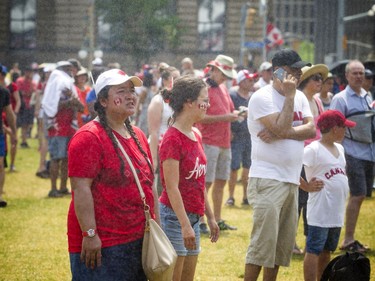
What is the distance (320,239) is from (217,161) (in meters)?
4.12

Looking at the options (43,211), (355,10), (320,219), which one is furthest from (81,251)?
(355,10)

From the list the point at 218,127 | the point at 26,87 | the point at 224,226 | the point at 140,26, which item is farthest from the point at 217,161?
the point at 140,26

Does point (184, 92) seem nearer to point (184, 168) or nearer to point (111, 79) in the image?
point (184, 168)

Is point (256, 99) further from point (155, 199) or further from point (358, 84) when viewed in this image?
point (358, 84)

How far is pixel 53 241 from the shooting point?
1060cm

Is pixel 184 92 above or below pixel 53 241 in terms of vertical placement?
above

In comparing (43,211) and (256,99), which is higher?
(256,99)

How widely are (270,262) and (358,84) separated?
4115mm

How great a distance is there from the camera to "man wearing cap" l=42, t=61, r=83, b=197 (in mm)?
14406

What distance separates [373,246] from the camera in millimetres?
10586

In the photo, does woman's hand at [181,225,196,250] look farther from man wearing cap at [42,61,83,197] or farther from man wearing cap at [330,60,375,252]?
man wearing cap at [42,61,83,197]

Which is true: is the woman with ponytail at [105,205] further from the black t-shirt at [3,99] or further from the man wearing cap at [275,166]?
the black t-shirt at [3,99]

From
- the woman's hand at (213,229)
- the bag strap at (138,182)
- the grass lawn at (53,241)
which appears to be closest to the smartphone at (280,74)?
the woman's hand at (213,229)

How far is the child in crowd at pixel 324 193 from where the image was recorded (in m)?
7.49
